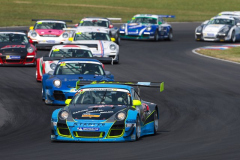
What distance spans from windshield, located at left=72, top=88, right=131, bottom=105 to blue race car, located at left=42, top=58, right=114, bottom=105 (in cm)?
395

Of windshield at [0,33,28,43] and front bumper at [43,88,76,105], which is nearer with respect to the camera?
front bumper at [43,88,76,105]

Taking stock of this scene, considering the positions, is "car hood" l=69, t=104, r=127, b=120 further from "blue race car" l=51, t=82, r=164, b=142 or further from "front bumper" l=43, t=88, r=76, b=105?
"front bumper" l=43, t=88, r=76, b=105

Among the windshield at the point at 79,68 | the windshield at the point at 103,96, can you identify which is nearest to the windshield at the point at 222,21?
the windshield at the point at 79,68

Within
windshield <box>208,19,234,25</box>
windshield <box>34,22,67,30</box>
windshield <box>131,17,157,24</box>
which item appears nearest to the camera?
windshield <box>34,22,67,30</box>

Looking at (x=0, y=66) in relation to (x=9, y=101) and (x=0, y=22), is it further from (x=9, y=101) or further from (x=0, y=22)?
(x=0, y=22)

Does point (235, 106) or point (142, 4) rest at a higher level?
point (235, 106)

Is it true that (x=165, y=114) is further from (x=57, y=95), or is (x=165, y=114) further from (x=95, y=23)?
(x=95, y=23)

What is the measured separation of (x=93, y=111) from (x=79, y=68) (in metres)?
6.19

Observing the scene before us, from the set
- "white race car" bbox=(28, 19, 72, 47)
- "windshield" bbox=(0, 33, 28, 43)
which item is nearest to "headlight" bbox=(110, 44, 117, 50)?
"windshield" bbox=(0, 33, 28, 43)

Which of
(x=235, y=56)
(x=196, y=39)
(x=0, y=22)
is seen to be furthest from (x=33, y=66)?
(x=0, y=22)

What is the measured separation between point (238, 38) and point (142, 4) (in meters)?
33.2

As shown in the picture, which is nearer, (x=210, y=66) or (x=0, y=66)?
(x=0, y=66)

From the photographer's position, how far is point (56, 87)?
56.2 ft

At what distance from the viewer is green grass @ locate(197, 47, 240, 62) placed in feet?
99.7
